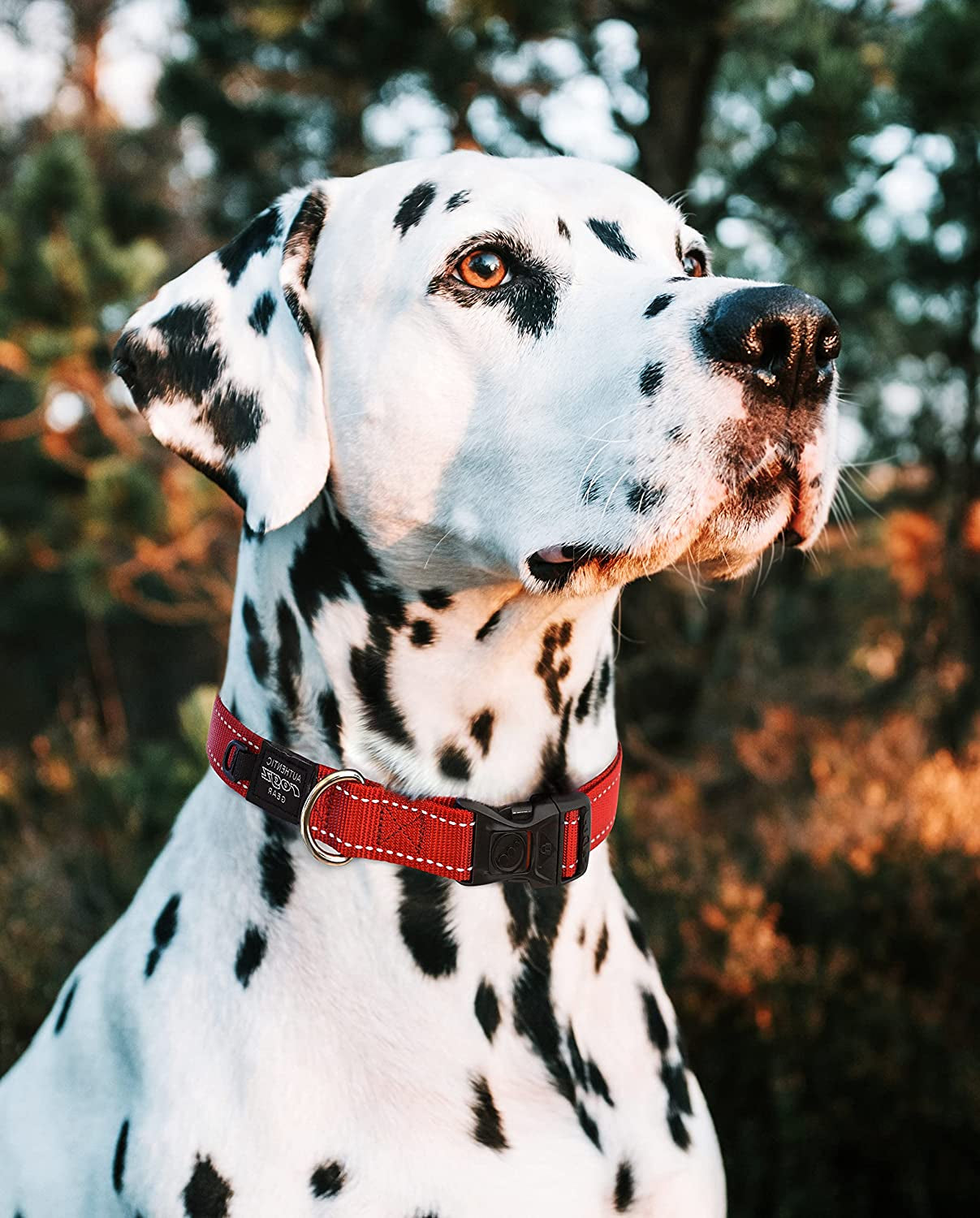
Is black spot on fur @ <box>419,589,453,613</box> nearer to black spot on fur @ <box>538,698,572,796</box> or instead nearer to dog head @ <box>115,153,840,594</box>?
dog head @ <box>115,153,840,594</box>

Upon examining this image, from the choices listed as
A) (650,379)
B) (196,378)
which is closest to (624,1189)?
(650,379)

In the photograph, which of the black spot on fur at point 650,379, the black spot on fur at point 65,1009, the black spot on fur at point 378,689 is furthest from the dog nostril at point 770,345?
the black spot on fur at point 65,1009

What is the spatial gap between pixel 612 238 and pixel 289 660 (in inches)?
42.3

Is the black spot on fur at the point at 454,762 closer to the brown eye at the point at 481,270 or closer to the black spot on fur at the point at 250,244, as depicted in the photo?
the brown eye at the point at 481,270

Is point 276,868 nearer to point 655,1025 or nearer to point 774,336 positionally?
point 655,1025

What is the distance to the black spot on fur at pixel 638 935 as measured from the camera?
92.1 inches

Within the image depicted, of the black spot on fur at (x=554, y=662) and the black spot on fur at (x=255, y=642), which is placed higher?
the black spot on fur at (x=255, y=642)

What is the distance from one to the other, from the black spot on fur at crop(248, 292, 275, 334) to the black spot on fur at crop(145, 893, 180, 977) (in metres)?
1.14

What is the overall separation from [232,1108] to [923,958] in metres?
3.28

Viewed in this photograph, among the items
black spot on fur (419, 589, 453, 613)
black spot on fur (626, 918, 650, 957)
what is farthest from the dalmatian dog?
black spot on fur (626, 918, 650, 957)

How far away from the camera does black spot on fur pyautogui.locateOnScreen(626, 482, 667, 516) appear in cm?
177

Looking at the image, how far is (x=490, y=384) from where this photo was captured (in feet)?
6.44

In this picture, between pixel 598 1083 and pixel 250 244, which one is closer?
pixel 598 1083

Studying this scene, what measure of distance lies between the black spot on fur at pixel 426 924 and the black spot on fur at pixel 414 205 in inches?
49.2
